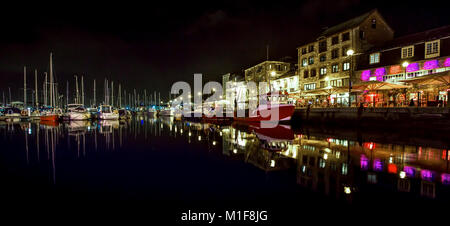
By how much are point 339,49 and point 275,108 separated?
819 inches

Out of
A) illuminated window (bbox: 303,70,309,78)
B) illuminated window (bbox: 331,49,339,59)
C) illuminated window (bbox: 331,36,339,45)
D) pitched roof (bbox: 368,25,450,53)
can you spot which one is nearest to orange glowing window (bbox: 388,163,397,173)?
pitched roof (bbox: 368,25,450,53)

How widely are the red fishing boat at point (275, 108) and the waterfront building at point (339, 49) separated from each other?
714 centimetres

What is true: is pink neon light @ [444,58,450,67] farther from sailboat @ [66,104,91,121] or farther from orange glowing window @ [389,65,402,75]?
sailboat @ [66,104,91,121]

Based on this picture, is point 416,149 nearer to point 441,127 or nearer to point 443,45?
point 441,127

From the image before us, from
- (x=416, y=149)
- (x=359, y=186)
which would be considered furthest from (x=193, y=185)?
(x=416, y=149)

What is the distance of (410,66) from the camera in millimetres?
29047

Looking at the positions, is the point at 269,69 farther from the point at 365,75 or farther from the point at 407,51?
the point at 407,51

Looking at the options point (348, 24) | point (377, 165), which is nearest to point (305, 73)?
point (348, 24)

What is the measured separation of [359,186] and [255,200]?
11.3 ft

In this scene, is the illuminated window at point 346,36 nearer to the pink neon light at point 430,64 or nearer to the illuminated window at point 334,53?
the illuminated window at point 334,53

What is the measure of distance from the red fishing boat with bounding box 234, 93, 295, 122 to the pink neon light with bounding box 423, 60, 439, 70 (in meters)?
17.2

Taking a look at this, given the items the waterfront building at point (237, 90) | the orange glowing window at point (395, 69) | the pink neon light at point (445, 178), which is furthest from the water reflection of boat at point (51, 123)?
the orange glowing window at point (395, 69)

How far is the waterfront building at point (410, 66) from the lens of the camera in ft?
81.8

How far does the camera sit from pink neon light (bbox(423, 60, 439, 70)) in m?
26.9
